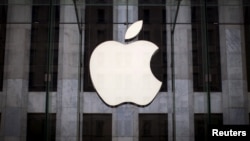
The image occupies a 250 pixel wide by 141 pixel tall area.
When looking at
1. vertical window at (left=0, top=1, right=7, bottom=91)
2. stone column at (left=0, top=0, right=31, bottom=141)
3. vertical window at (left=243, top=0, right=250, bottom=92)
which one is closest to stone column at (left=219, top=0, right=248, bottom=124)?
vertical window at (left=243, top=0, right=250, bottom=92)

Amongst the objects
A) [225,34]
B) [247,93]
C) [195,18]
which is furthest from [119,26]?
[247,93]

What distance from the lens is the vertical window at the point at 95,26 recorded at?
15.9 meters

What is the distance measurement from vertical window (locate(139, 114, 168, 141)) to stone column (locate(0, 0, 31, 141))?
406cm

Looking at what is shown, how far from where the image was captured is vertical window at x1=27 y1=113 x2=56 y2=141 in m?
15.0

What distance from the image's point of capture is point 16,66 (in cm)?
1553

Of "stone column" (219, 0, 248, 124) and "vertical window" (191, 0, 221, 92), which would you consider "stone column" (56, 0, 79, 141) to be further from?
"stone column" (219, 0, 248, 124)

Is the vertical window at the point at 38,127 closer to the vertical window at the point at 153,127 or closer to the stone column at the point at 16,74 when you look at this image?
the stone column at the point at 16,74

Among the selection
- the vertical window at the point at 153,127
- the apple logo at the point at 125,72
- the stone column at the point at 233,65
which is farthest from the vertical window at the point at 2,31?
the stone column at the point at 233,65

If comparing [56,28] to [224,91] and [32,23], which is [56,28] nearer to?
[32,23]

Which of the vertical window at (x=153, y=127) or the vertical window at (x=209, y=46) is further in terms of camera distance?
the vertical window at (x=209, y=46)

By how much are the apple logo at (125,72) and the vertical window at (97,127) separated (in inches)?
24.2

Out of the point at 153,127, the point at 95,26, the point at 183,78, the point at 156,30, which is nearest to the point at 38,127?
the point at 153,127

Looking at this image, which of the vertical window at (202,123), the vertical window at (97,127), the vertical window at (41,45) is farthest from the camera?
the vertical window at (41,45)

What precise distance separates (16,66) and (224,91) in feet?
24.2
